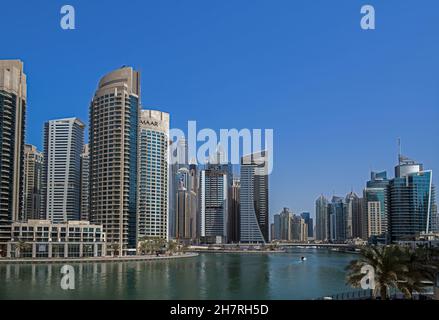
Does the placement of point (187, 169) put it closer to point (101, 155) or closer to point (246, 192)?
point (246, 192)

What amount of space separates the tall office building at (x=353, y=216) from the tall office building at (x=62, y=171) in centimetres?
5012

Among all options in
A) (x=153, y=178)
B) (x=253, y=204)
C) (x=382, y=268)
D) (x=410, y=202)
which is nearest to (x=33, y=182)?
(x=153, y=178)

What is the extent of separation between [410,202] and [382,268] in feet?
201

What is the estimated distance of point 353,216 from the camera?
100500 millimetres

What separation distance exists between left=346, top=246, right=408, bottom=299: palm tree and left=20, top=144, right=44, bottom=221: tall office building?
6350cm

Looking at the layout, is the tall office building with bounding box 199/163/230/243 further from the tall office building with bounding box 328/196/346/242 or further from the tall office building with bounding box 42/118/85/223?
the tall office building with bounding box 42/118/85/223

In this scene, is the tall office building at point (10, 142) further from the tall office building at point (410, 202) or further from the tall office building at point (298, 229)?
the tall office building at point (298, 229)

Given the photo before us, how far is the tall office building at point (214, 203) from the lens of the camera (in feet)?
316

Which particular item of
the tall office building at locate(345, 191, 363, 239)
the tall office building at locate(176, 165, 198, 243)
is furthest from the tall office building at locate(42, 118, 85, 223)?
the tall office building at locate(345, 191, 363, 239)

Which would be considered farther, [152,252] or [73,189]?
[73,189]

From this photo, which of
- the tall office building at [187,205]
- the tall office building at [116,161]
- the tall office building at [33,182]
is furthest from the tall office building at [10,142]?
the tall office building at [187,205]
